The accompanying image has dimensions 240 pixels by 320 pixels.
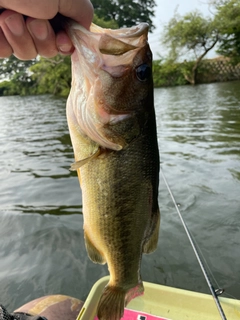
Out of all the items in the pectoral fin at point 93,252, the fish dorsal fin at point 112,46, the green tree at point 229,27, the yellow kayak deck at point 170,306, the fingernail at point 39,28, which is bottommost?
the yellow kayak deck at point 170,306

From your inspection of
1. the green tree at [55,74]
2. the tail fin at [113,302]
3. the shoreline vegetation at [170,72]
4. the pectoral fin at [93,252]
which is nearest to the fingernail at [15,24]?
the pectoral fin at [93,252]

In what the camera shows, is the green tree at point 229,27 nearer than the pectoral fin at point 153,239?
No

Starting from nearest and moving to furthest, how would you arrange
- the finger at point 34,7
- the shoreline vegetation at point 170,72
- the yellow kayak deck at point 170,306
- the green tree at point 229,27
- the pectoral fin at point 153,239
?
the finger at point 34,7 < the pectoral fin at point 153,239 < the yellow kayak deck at point 170,306 < the green tree at point 229,27 < the shoreline vegetation at point 170,72

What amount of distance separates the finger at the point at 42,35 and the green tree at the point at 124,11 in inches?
1824

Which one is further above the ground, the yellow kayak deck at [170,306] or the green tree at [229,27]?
the green tree at [229,27]

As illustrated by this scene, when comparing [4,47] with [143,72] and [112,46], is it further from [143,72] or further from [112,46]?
[143,72]

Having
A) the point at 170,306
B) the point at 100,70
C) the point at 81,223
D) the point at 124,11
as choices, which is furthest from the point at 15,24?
the point at 124,11

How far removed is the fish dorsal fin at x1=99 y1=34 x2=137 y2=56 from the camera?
1.38 m

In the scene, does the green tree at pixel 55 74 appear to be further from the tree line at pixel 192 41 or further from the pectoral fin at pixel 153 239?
the pectoral fin at pixel 153 239

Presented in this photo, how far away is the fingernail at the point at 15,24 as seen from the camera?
1327mm

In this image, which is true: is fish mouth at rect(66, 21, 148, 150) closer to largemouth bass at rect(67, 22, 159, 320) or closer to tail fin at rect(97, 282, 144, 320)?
largemouth bass at rect(67, 22, 159, 320)

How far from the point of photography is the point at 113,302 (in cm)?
171

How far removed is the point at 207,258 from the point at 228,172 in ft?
7.88

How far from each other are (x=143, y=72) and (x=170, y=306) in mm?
1838
